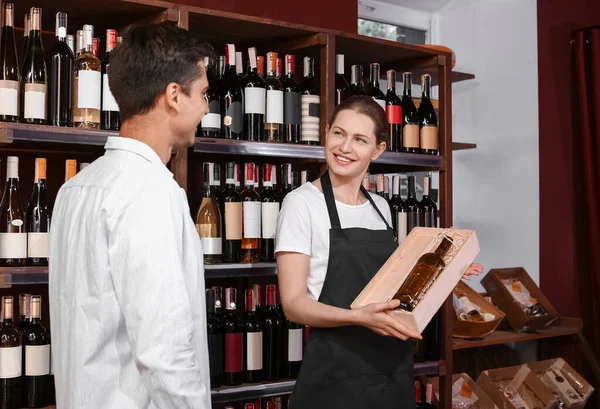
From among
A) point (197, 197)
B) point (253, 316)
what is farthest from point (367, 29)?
point (253, 316)

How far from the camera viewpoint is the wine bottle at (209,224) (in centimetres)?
262

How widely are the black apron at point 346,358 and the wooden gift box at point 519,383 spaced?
1620 mm

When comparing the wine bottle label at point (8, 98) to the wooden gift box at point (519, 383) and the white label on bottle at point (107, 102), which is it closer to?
the white label on bottle at point (107, 102)

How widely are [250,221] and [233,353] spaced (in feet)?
1.65

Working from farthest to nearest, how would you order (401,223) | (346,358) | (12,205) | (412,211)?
1. (412,211)
2. (401,223)
3. (12,205)
4. (346,358)

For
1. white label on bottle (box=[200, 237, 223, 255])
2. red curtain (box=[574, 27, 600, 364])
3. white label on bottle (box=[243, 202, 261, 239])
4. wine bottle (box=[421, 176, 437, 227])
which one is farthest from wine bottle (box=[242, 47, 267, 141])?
red curtain (box=[574, 27, 600, 364])

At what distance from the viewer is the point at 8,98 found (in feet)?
7.36

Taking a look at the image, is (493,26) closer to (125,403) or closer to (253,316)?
(253,316)

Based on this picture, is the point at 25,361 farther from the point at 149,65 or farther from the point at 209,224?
Answer: the point at 149,65

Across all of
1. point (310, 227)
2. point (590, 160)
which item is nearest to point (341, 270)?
point (310, 227)

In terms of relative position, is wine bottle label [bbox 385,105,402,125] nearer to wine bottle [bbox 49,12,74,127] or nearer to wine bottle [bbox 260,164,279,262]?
wine bottle [bbox 260,164,279,262]

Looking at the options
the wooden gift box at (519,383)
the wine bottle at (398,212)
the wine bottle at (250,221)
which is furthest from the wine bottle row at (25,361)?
the wooden gift box at (519,383)

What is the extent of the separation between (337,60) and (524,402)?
2.07 m

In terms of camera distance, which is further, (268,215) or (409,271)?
(268,215)
